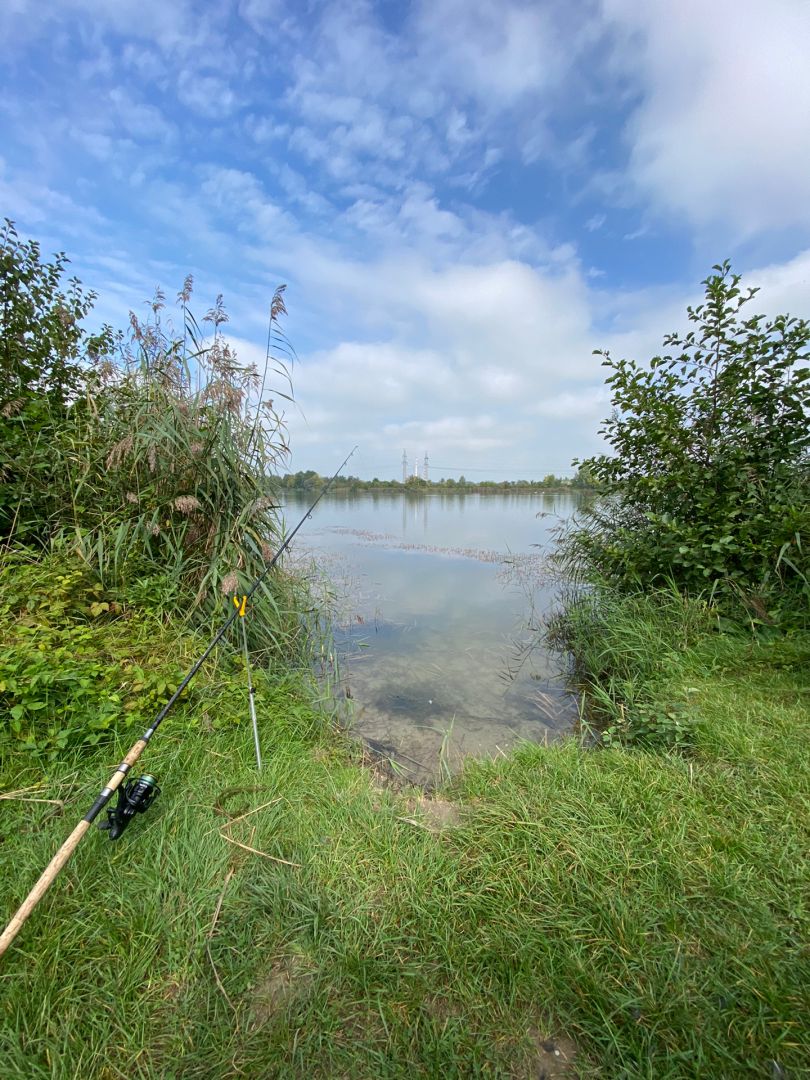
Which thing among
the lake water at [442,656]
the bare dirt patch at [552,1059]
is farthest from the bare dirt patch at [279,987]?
the lake water at [442,656]

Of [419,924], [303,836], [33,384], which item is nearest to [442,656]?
[303,836]

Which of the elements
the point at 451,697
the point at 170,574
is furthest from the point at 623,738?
the point at 170,574

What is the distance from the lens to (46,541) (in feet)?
11.4

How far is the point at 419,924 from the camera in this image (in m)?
1.42

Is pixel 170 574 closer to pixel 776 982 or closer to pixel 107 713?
pixel 107 713

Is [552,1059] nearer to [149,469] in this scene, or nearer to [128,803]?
[128,803]

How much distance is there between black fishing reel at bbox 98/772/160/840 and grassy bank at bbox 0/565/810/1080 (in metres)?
0.14

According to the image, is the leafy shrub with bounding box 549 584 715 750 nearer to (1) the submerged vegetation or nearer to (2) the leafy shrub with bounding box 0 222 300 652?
(1) the submerged vegetation

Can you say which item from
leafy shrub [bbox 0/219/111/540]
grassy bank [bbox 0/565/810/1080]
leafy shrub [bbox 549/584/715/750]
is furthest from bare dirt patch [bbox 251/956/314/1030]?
leafy shrub [bbox 0/219/111/540]

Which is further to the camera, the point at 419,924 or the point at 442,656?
the point at 442,656

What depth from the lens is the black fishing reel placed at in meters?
1.56

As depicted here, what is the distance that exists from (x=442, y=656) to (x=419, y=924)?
358cm

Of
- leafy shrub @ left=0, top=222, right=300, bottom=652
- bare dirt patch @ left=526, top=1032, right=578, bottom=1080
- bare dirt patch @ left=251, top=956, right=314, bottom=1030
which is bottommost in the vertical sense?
bare dirt patch @ left=251, top=956, right=314, bottom=1030

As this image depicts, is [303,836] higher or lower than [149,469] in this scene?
lower
